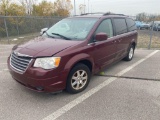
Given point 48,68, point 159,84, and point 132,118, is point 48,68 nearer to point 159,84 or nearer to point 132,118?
point 132,118

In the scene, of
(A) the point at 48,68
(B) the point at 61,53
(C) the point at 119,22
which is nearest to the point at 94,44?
A: (B) the point at 61,53

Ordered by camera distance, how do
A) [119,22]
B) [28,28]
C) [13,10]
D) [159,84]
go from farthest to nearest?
1. [13,10]
2. [28,28]
3. [119,22]
4. [159,84]

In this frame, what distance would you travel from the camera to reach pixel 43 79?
3.14 m

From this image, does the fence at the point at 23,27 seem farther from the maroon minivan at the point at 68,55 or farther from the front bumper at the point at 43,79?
the front bumper at the point at 43,79

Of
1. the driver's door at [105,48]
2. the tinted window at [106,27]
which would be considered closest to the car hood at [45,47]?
the driver's door at [105,48]

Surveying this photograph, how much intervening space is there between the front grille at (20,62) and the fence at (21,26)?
10.4 m

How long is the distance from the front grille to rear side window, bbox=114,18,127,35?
115 inches

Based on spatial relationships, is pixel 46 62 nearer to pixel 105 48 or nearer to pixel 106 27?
pixel 105 48

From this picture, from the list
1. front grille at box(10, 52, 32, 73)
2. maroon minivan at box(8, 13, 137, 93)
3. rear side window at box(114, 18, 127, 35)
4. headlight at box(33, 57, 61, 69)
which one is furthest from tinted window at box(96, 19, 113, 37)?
front grille at box(10, 52, 32, 73)

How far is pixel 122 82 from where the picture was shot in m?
4.42

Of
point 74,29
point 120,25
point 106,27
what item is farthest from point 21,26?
point 106,27

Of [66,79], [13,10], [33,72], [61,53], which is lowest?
[66,79]

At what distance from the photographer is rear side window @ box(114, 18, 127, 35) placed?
5.09 metres

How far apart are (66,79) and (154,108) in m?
1.80
